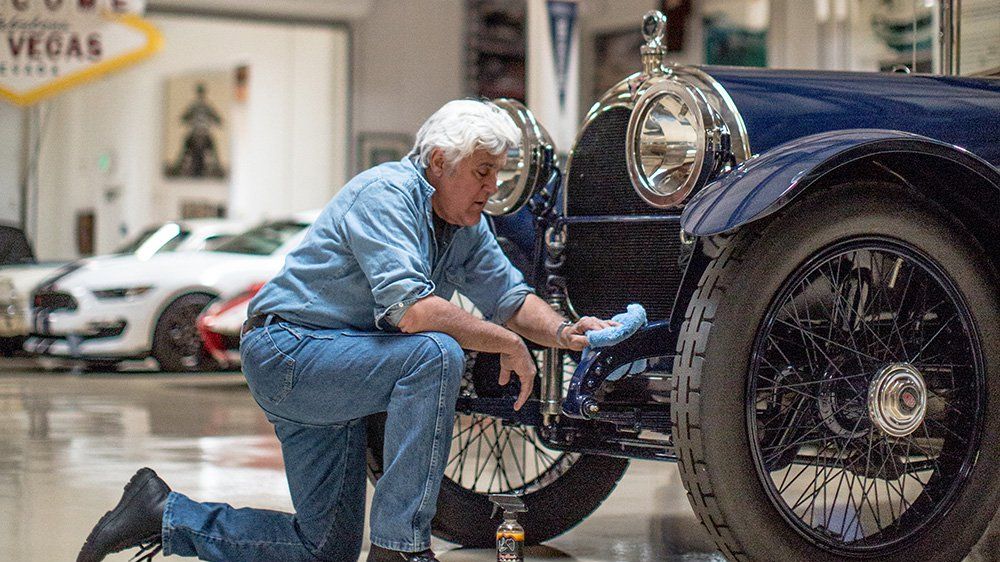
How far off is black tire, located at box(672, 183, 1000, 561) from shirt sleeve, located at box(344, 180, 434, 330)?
60 centimetres

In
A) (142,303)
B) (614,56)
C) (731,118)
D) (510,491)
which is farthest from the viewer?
(614,56)

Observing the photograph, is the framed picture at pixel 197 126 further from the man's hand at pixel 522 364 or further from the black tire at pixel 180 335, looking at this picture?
the man's hand at pixel 522 364

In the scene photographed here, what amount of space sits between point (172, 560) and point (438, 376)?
115cm

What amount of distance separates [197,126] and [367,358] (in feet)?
54.3

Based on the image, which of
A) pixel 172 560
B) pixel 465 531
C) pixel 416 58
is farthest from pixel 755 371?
pixel 416 58

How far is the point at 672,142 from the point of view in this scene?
11.3ft

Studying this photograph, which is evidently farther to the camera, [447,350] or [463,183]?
[463,183]

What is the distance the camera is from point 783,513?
2.88 metres

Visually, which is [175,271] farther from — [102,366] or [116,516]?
[116,516]

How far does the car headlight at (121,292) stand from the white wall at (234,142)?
26.6ft

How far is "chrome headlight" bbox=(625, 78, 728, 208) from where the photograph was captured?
3375 millimetres

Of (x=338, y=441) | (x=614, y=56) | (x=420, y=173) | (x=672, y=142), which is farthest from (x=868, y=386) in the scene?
(x=614, y=56)

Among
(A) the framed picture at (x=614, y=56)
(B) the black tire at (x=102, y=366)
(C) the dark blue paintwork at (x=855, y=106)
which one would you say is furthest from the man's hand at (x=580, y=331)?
(A) the framed picture at (x=614, y=56)

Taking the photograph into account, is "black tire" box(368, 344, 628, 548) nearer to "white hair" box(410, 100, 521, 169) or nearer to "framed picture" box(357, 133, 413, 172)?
"white hair" box(410, 100, 521, 169)
